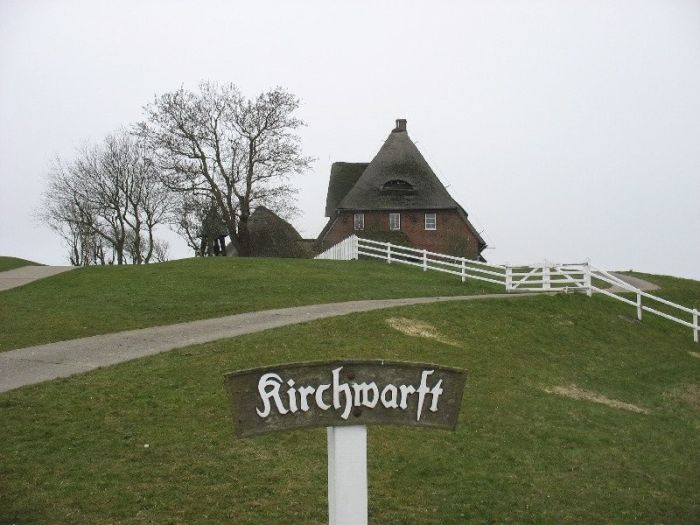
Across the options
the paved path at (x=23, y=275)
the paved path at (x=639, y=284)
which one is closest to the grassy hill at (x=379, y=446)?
the paved path at (x=23, y=275)

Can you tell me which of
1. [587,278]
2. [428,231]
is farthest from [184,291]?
[428,231]

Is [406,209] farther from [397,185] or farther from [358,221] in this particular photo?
[358,221]

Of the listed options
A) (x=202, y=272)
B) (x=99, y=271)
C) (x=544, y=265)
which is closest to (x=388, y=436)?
(x=544, y=265)

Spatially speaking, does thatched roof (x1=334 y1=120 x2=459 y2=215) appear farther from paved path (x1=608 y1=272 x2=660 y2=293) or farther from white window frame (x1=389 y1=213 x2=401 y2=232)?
paved path (x1=608 y1=272 x2=660 y2=293)

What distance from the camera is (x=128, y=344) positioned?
17.3m

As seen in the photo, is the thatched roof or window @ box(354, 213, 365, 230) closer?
the thatched roof

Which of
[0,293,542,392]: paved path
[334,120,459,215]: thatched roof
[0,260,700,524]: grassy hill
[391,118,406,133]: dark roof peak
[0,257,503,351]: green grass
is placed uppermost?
[391,118,406,133]: dark roof peak

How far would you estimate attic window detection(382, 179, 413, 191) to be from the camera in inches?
2045

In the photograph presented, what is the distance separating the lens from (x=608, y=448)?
12.5 m

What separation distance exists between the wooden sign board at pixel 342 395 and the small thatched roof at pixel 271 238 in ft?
182

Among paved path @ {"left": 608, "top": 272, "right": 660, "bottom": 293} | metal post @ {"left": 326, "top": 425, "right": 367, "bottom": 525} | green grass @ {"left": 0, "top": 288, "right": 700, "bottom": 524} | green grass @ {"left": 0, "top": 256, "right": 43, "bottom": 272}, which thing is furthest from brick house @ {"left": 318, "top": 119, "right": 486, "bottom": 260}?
metal post @ {"left": 326, "top": 425, "right": 367, "bottom": 525}

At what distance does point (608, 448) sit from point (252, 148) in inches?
1524

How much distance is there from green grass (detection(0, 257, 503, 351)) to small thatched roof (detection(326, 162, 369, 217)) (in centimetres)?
1988

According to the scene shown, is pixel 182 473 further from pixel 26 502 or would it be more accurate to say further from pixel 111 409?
pixel 111 409
